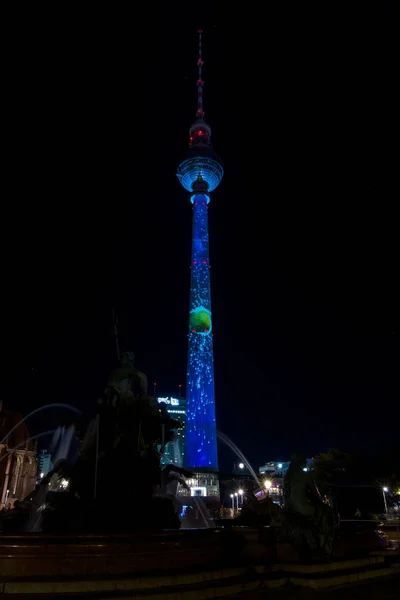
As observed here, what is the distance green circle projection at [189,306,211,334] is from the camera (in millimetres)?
63219

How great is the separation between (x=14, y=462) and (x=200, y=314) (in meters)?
29.4

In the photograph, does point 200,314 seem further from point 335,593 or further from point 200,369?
point 335,593

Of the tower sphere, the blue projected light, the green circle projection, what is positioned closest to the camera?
the blue projected light

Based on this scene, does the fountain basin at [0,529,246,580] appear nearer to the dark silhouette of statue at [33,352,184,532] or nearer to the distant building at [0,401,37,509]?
the dark silhouette of statue at [33,352,184,532]

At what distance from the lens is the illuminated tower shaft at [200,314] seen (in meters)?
56.5

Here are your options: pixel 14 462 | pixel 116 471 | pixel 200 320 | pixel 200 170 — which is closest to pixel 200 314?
pixel 200 320

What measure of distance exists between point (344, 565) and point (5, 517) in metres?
11.5

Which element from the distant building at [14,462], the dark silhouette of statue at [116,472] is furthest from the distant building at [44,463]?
the dark silhouette of statue at [116,472]

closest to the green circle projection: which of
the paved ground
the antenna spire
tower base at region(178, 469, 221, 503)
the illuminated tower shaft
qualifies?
the illuminated tower shaft

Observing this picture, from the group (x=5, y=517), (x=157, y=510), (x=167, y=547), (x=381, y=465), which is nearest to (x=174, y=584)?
(x=167, y=547)

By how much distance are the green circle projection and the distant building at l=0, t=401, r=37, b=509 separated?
81.9 ft

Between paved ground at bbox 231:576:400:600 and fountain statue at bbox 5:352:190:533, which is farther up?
fountain statue at bbox 5:352:190:533

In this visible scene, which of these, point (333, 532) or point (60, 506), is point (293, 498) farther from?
point (60, 506)

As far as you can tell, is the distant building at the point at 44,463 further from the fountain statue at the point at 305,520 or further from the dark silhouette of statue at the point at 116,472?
the fountain statue at the point at 305,520
